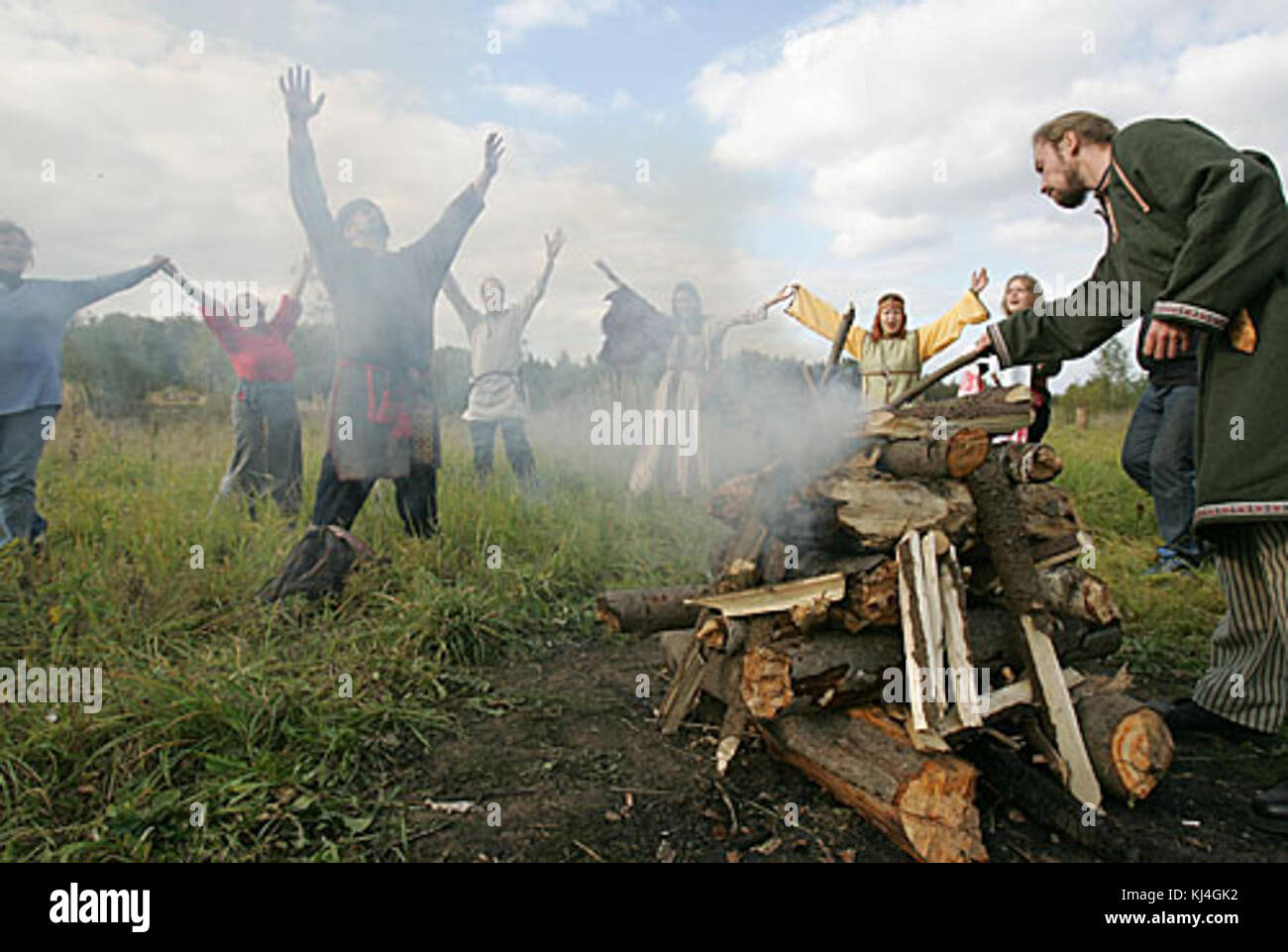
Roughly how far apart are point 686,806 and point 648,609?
92 centimetres

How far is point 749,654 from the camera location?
2652 mm

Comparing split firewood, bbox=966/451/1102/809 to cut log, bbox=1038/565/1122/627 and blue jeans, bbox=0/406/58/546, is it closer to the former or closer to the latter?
cut log, bbox=1038/565/1122/627

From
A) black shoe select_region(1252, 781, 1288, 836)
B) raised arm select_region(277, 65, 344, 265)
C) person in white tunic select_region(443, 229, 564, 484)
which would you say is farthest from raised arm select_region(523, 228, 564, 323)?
black shoe select_region(1252, 781, 1288, 836)

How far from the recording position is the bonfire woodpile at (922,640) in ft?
7.95

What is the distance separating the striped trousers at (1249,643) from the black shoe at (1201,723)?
0.36ft

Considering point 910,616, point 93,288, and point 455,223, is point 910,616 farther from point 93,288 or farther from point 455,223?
point 93,288

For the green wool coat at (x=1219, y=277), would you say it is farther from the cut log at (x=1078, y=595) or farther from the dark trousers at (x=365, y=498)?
the dark trousers at (x=365, y=498)

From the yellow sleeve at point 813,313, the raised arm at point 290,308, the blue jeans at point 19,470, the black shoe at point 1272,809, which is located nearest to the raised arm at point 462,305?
the raised arm at point 290,308

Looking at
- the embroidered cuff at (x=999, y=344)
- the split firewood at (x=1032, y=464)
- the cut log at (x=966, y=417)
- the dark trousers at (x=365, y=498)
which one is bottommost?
the dark trousers at (x=365, y=498)

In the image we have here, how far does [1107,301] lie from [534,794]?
9.19ft

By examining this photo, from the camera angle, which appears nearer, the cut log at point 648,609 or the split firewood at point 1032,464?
the split firewood at point 1032,464

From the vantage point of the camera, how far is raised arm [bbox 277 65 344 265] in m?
4.27
